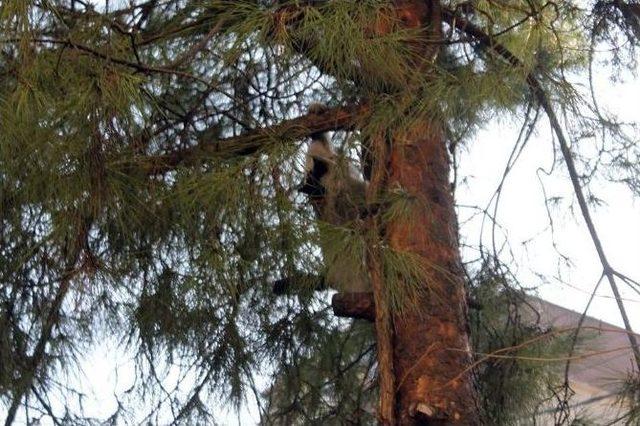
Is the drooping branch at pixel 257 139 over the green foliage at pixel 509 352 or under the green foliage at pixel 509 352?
over

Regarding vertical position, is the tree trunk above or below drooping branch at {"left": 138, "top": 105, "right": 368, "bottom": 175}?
below

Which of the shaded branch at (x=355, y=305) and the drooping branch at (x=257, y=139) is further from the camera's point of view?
the shaded branch at (x=355, y=305)

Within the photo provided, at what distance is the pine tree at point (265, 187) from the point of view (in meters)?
2.69

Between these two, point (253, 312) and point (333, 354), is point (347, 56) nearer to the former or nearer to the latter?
point (253, 312)

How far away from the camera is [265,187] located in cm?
287

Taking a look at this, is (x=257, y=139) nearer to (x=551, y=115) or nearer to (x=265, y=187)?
(x=265, y=187)

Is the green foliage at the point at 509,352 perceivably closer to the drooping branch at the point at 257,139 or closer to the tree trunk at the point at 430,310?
the tree trunk at the point at 430,310

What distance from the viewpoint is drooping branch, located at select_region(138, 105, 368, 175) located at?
2.94 m

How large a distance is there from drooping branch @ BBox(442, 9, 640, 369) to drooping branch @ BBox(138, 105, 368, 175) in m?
0.46

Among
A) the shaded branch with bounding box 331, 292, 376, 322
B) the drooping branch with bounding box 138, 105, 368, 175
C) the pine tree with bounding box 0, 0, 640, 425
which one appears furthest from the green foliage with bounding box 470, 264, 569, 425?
the drooping branch with bounding box 138, 105, 368, 175

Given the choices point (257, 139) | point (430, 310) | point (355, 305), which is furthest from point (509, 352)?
point (257, 139)

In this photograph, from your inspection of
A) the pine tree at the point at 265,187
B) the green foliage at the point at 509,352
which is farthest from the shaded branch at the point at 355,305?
the green foliage at the point at 509,352

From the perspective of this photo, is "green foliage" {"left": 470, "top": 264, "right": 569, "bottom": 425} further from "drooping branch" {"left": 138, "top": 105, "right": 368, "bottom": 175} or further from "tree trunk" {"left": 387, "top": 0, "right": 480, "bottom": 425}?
"drooping branch" {"left": 138, "top": 105, "right": 368, "bottom": 175}

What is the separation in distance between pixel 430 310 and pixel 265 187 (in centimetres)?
61
